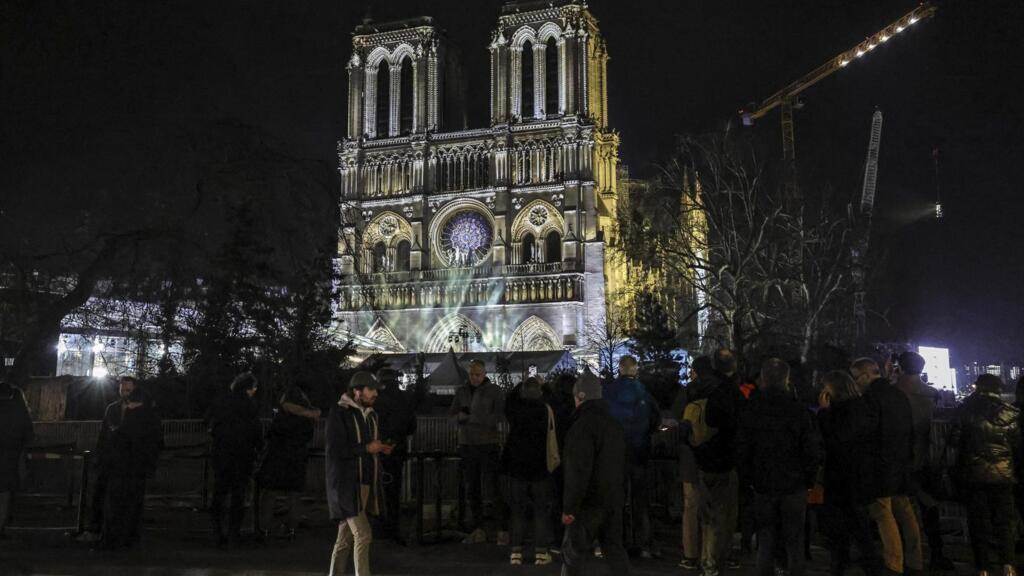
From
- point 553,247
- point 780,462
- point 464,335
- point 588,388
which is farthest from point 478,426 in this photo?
point 553,247

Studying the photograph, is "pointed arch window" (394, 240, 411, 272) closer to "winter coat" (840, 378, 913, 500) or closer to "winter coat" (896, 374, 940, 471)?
"winter coat" (896, 374, 940, 471)

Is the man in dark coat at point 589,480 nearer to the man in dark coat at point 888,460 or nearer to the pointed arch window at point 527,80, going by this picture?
the man in dark coat at point 888,460

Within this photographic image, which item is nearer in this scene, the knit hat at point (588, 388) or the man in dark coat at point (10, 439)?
the knit hat at point (588, 388)

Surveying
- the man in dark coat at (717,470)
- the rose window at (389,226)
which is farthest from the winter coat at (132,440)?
the rose window at (389,226)

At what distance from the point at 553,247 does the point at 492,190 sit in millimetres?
5028

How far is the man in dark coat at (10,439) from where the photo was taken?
344 inches

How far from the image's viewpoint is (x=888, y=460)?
6.40 metres

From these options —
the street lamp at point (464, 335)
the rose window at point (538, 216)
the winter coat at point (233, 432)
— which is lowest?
the winter coat at point (233, 432)

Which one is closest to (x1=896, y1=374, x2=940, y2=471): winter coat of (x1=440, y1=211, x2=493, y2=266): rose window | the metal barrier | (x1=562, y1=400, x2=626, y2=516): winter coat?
the metal barrier

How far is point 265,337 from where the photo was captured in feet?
101

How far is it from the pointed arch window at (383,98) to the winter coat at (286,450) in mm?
46486

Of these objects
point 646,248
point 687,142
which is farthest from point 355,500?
point 646,248

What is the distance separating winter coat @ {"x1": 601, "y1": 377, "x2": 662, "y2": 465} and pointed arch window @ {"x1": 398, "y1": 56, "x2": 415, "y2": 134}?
47.6 m

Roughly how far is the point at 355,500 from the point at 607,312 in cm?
4038
